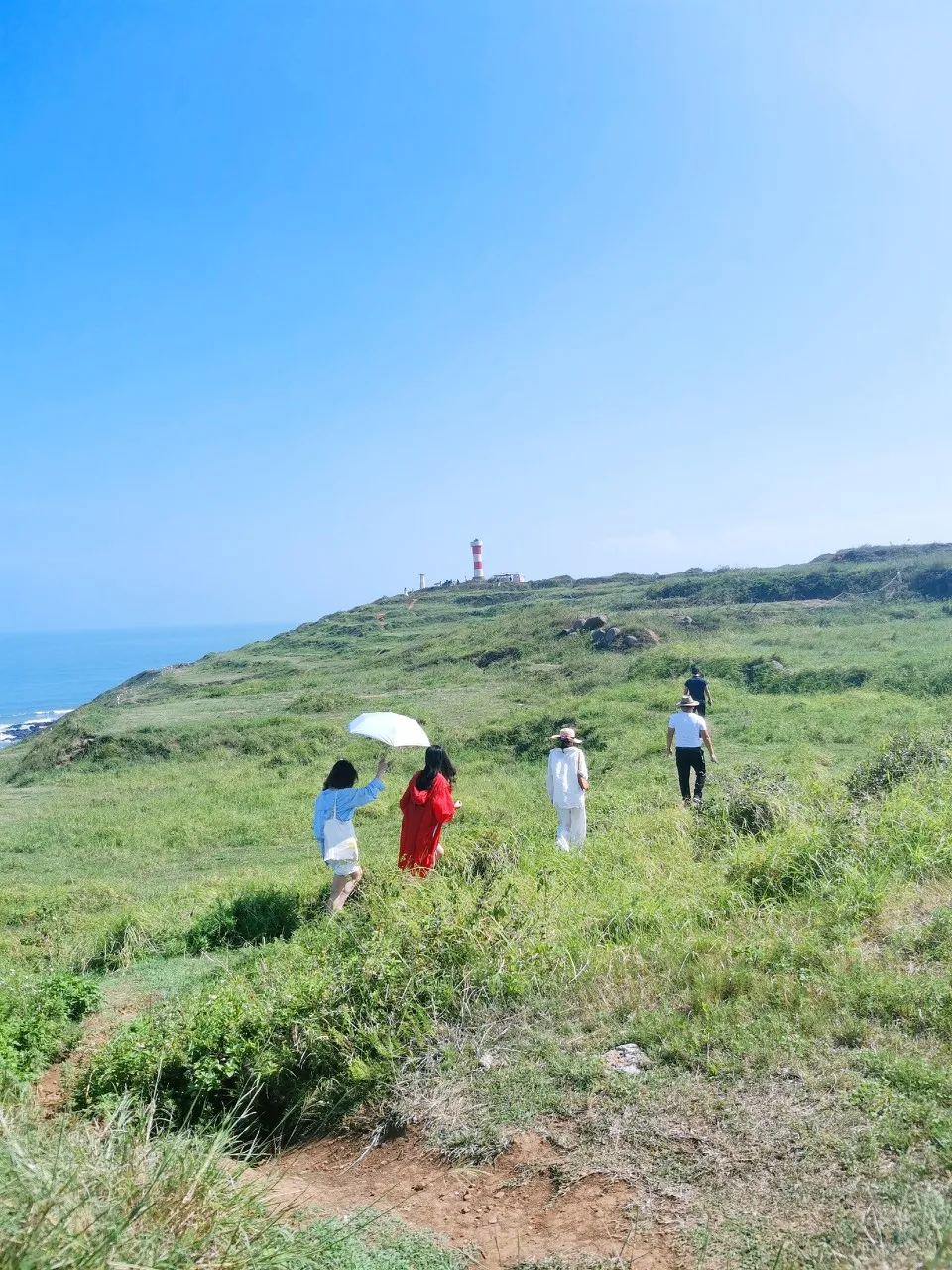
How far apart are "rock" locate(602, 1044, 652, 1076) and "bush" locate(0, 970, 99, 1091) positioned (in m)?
3.28

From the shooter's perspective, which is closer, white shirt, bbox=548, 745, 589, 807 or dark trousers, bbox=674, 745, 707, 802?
white shirt, bbox=548, 745, 589, 807

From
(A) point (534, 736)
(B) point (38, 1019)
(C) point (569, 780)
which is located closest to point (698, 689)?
(A) point (534, 736)

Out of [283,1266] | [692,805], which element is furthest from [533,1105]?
[692,805]

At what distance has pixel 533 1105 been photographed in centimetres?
400

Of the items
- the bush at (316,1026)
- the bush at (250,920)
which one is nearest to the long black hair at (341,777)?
the bush at (250,920)

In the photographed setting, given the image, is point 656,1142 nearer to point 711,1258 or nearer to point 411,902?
point 711,1258

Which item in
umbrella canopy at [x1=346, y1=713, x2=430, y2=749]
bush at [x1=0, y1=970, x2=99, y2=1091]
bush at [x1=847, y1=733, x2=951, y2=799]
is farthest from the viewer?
bush at [x1=847, y1=733, x2=951, y2=799]

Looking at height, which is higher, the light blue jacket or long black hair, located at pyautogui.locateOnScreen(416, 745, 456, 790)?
long black hair, located at pyautogui.locateOnScreen(416, 745, 456, 790)

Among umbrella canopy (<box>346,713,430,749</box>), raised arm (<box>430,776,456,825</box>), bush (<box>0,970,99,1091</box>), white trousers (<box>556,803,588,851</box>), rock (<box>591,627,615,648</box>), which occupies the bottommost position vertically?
bush (<box>0,970,99,1091</box>)

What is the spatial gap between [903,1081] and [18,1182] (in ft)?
11.7

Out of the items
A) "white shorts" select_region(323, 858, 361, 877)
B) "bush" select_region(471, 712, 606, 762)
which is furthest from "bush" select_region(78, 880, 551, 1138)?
"bush" select_region(471, 712, 606, 762)

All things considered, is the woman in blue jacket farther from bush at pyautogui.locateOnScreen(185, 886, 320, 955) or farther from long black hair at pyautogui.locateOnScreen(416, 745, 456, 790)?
bush at pyautogui.locateOnScreen(185, 886, 320, 955)

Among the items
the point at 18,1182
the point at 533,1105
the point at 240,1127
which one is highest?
the point at 18,1182

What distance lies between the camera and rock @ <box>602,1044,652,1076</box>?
4.16 m
